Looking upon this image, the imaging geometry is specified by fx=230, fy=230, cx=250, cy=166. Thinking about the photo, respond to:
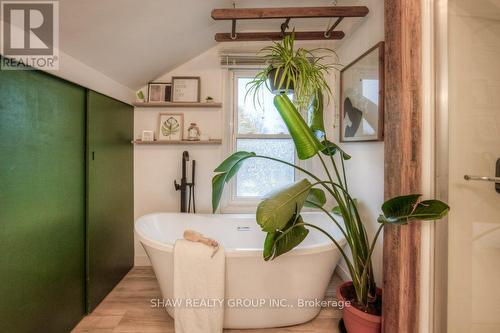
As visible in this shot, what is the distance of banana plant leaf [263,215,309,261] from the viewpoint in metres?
1.39

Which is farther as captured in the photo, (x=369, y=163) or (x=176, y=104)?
(x=176, y=104)

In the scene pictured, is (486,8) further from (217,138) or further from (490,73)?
(217,138)

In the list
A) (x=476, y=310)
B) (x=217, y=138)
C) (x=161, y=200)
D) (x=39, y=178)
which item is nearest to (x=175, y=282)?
(x=39, y=178)

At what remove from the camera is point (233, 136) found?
2.60 m

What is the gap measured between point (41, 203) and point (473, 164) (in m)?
2.44

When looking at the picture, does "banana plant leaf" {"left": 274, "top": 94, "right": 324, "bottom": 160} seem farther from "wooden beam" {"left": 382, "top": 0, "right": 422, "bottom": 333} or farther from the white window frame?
the white window frame

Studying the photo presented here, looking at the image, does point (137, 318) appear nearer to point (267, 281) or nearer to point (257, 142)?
point (267, 281)

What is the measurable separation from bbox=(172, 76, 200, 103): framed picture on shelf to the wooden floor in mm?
1926

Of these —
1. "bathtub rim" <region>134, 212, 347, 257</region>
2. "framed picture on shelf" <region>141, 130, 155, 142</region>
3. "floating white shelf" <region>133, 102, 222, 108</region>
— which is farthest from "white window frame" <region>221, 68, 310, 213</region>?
"bathtub rim" <region>134, 212, 347, 257</region>

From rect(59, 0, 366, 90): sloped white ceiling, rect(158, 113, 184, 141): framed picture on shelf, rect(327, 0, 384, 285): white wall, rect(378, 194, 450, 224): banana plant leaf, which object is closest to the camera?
rect(378, 194, 450, 224): banana plant leaf

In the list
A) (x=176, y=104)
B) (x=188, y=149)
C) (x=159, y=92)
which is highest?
(x=159, y=92)

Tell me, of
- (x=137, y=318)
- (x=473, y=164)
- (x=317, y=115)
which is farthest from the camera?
(x=137, y=318)

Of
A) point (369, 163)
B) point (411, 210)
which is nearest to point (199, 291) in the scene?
point (411, 210)

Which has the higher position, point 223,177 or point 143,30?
point 143,30
